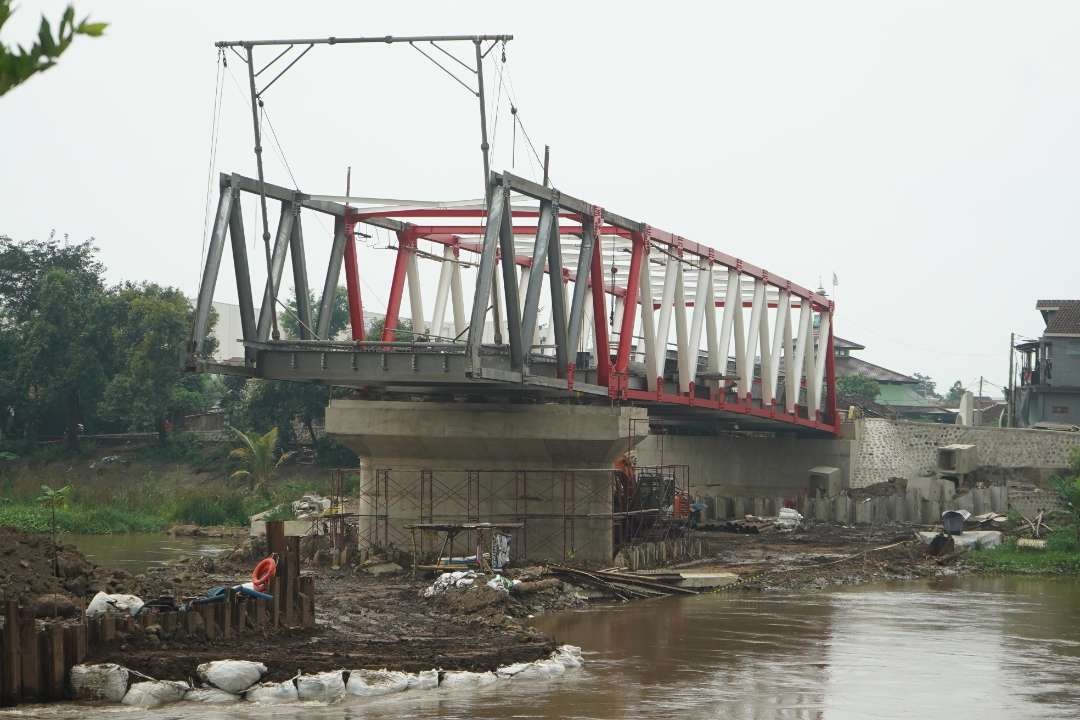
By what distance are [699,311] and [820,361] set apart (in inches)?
633

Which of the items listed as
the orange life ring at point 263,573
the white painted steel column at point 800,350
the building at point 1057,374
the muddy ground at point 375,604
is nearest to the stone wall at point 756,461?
the white painted steel column at point 800,350

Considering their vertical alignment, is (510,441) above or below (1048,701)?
above

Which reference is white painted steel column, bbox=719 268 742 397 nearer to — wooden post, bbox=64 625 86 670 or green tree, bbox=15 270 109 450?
wooden post, bbox=64 625 86 670

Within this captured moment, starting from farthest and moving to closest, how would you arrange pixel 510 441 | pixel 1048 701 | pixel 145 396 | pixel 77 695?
pixel 145 396 → pixel 510 441 → pixel 1048 701 → pixel 77 695

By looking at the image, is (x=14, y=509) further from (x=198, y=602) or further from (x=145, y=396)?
(x=198, y=602)

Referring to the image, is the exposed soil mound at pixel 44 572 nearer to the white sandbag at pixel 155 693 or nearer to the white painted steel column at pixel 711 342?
the white sandbag at pixel 155 693

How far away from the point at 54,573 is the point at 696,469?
122 feet

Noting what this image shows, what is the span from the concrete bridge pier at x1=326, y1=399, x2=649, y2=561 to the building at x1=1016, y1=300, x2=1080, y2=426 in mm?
46777

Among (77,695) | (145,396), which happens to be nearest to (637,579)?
(77,695)

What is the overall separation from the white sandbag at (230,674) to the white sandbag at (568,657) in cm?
490

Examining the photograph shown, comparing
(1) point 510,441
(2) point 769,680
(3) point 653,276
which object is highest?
(3) point 653,276

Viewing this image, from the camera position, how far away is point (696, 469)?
196 feet

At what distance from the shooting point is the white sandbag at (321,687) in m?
20.3

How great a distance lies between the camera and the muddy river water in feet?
67.6
